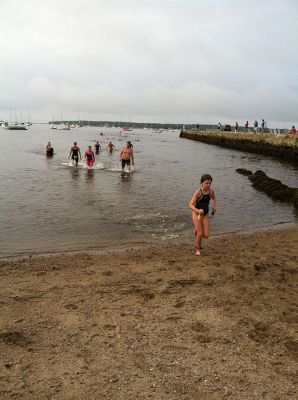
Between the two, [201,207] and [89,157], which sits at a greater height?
[201,207]

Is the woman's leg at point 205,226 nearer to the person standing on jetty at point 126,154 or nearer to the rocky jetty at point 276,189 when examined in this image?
the rocky jetty at point 276,189

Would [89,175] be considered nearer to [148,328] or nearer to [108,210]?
[108,210]

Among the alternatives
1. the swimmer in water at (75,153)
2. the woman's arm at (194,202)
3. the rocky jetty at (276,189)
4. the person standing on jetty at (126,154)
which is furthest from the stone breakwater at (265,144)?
the woman's arm at (194,202)

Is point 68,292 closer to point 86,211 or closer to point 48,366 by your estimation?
point 48,366

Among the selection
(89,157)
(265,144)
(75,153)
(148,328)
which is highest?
(265,144)

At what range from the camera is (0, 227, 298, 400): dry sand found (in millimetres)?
3639

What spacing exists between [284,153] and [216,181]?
669 inches

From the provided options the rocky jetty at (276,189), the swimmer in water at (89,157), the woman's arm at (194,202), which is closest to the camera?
the woman's arm at (194,202)

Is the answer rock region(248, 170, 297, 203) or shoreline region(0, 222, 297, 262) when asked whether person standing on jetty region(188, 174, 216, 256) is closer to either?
shoreline region(0, 222, 297, 262)

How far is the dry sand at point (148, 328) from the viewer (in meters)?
3.64

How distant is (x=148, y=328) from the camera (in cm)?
465

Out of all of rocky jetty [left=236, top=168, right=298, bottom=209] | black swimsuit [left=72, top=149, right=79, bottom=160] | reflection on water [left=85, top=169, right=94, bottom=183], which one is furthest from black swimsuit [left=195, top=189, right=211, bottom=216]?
black swimsuit [left=72, top=149, right=79, bottom=160]

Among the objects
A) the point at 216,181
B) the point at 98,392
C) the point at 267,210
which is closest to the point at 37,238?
the point at 98,392

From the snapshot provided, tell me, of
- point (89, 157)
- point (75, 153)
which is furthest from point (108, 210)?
point (75, 153)
